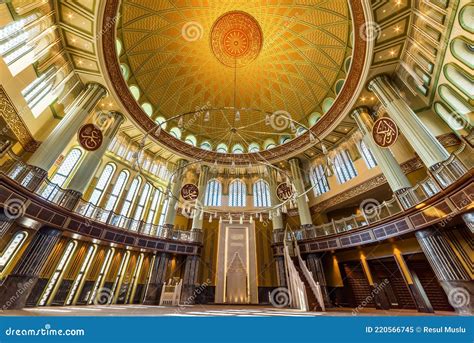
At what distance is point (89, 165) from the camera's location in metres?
10.5

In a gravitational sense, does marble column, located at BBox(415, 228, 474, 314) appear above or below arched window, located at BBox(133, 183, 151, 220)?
below

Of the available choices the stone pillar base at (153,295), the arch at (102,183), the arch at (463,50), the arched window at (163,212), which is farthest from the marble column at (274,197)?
the arch at (102,183)

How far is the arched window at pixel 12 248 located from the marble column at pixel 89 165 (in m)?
2.43

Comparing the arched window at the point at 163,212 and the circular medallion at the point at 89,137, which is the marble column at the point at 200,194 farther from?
the circular medallion at the point at 89,137

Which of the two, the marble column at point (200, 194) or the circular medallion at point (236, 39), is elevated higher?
the circular medallion at point (236, 39)

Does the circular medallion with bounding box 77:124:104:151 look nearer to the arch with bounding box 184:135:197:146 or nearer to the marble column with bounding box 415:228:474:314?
the arch with bounding box 184:135:197:146

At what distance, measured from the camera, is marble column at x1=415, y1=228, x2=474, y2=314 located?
259 inches

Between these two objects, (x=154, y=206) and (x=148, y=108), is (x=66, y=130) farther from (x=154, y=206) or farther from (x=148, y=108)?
(x=154, y=206)

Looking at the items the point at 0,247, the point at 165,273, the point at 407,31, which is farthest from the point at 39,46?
the point at 407,31

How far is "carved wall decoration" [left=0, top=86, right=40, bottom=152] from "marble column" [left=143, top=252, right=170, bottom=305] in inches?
341

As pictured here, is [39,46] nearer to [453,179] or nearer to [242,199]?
[242,199]

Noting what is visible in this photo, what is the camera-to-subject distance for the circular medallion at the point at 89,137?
9359mm

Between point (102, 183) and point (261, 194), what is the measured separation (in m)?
11.9

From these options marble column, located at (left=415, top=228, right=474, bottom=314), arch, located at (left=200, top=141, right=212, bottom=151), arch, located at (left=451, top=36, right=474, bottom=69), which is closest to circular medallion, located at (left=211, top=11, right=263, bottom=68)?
arch, located at (left=200, top=141, right=212, bottom=151)
